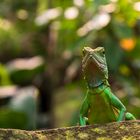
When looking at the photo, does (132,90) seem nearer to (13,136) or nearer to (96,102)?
(96,102)

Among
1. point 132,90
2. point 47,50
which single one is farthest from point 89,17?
point 47,50

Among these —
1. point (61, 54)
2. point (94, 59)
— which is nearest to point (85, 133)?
point (94, 59)

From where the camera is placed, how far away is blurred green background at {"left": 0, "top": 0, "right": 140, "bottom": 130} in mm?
7750

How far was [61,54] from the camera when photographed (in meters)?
9.82

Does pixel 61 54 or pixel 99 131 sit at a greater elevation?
pixel 61 54

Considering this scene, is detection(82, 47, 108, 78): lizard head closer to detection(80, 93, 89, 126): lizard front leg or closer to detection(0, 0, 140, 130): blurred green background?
detection(80, 93, 89, 126): lizard front leg

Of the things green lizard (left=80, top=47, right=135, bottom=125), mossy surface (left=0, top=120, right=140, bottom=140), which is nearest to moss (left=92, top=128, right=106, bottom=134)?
mossy surface (left=0, top=120, right=140, bottom=140)

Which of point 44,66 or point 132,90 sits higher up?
point 44,66

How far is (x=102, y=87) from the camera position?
4301mm

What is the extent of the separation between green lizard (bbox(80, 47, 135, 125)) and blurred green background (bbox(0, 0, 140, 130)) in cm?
109

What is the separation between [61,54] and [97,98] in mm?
5594

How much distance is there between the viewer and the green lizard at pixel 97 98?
13.6ft

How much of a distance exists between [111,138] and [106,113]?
45.0 inches

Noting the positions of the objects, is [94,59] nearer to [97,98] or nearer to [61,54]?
[97,98]
